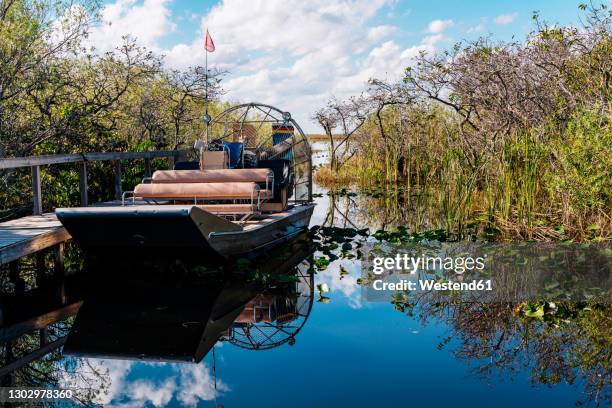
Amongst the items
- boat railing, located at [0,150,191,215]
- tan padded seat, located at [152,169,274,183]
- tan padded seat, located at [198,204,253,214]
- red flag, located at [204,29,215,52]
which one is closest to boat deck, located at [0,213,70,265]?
boat railing, located at [0,150,191,215]

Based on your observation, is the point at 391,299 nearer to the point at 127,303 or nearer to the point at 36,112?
the point at 127,303

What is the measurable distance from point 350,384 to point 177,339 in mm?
1846

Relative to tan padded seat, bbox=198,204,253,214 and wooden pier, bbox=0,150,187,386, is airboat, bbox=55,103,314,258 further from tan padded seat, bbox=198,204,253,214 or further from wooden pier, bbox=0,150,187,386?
wooden pier, bbox=0,150,187,386

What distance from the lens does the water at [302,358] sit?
191 inches

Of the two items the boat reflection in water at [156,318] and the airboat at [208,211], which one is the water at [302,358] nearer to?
the boat reflection in water at [156,318]

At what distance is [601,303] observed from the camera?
6.88m

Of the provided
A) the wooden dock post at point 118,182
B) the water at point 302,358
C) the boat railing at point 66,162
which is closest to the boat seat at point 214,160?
the boat railing at point 66,162

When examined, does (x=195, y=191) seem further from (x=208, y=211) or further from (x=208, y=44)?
(x=208, y=44)

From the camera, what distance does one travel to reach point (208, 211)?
26.3 ft

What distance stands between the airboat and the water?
70cm

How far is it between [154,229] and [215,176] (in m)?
2.10

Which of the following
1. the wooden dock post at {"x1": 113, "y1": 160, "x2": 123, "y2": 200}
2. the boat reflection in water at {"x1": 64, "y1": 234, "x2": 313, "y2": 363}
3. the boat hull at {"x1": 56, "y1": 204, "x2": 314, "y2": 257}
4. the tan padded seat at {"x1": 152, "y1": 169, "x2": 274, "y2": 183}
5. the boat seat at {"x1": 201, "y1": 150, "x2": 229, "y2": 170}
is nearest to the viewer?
the boat reflection in water at {"x1": 64, "y1": 234, "x2": 313, "y2": 363}

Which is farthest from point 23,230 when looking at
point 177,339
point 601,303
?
point 601,303

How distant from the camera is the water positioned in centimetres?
484
